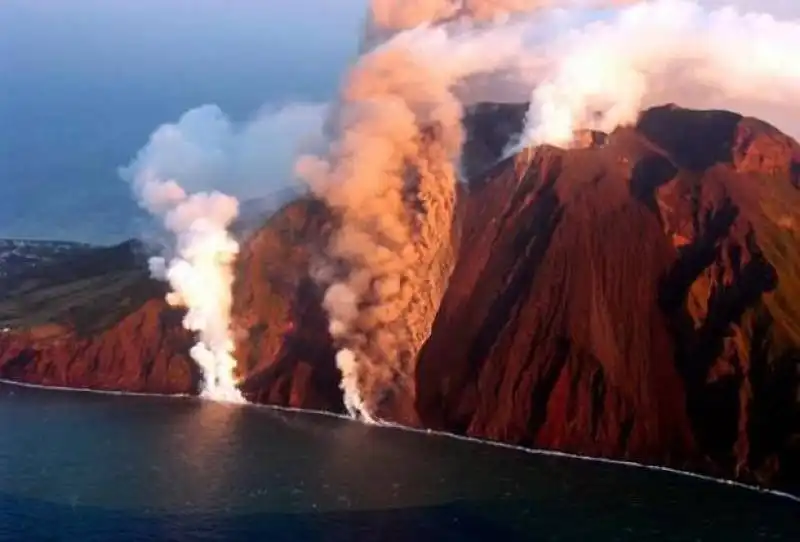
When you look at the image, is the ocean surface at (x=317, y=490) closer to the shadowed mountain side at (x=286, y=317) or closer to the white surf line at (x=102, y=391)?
the shadowed mountain side at (x=286, y=317)

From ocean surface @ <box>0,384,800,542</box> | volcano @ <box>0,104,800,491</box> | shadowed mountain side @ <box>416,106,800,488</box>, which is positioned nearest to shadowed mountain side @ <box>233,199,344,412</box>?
volcano @ <box>0,104,800,491</box>

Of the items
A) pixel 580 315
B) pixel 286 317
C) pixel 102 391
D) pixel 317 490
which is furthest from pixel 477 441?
pixel 102 391

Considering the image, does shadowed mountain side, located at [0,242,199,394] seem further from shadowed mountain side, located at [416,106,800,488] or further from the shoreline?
shadowed mountain side, located at [416,106,800,488]

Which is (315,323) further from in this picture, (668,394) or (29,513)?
(29,513)

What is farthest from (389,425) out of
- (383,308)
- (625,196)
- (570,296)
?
(625,196)

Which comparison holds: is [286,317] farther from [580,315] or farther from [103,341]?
[580,315]

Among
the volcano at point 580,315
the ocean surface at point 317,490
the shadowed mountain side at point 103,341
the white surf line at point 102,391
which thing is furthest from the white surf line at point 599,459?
the shadowed mountain side at point 103,341
